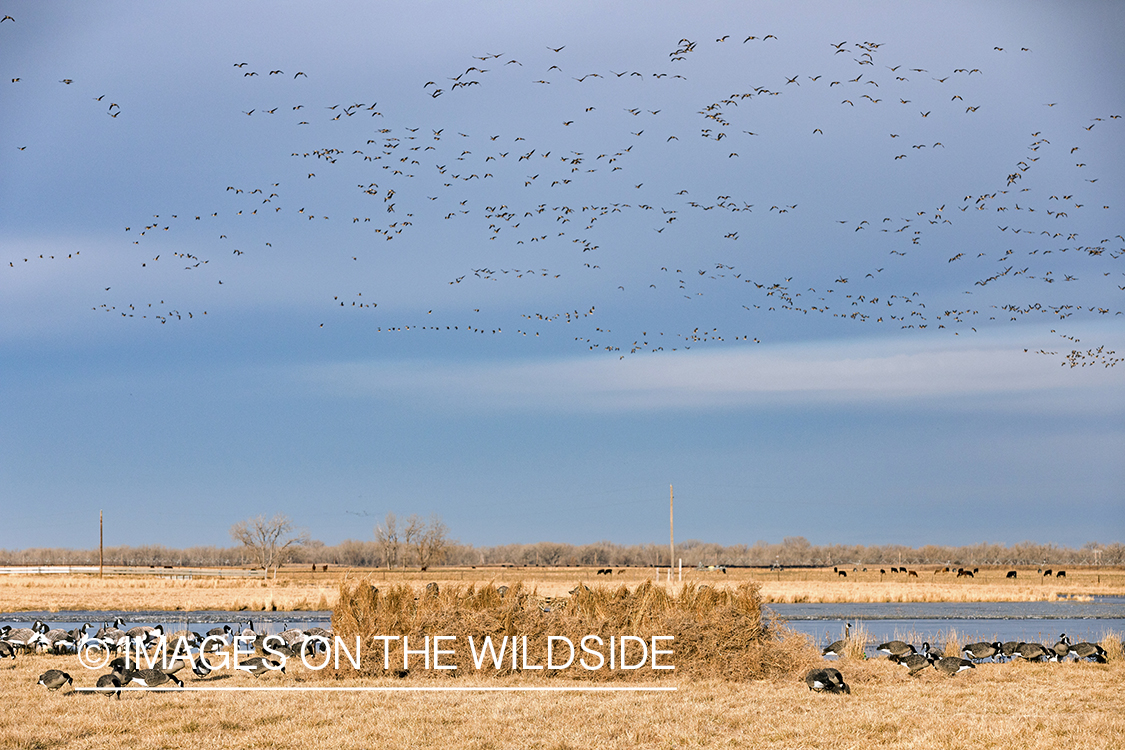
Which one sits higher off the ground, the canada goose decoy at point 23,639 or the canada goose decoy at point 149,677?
the canada goose decoy at point 149,677

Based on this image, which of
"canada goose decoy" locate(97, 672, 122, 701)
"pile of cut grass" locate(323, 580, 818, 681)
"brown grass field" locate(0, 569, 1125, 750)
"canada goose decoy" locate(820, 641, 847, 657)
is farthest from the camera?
"canada goose decoy" locate(820, 641, 847, 657)

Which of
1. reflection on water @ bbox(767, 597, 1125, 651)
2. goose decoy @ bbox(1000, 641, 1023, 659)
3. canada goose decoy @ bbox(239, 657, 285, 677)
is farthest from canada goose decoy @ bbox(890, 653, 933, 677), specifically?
canada goose decoy @ bbox(239, 657, 285, 677)

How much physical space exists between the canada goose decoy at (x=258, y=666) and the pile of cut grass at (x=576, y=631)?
1391mm

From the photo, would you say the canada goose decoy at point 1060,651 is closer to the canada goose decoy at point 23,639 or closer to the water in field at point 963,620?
the water in field at point 963,620

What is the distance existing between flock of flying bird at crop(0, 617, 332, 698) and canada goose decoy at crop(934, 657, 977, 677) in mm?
12176

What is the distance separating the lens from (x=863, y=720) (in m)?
13.1

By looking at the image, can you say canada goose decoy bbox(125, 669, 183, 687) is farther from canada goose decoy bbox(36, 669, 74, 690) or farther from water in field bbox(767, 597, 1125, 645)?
water in field bbox(767, 597, 1125, 645)

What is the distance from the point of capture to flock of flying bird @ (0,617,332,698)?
1566 centimetres

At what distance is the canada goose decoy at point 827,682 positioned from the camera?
1612 centimetres

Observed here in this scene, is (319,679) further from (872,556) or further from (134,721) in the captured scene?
(872,556)

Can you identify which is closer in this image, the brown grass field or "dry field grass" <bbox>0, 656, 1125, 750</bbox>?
"dry field grass" <bbox>0, 656, 1125, 750</bbox>

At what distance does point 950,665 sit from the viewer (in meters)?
18.1

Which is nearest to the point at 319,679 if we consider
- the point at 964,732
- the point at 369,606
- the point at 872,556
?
the point at 369,606

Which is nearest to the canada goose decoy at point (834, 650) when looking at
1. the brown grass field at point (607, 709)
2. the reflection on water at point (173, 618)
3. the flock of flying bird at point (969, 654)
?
the flock of flying bird at point (969, 654)
